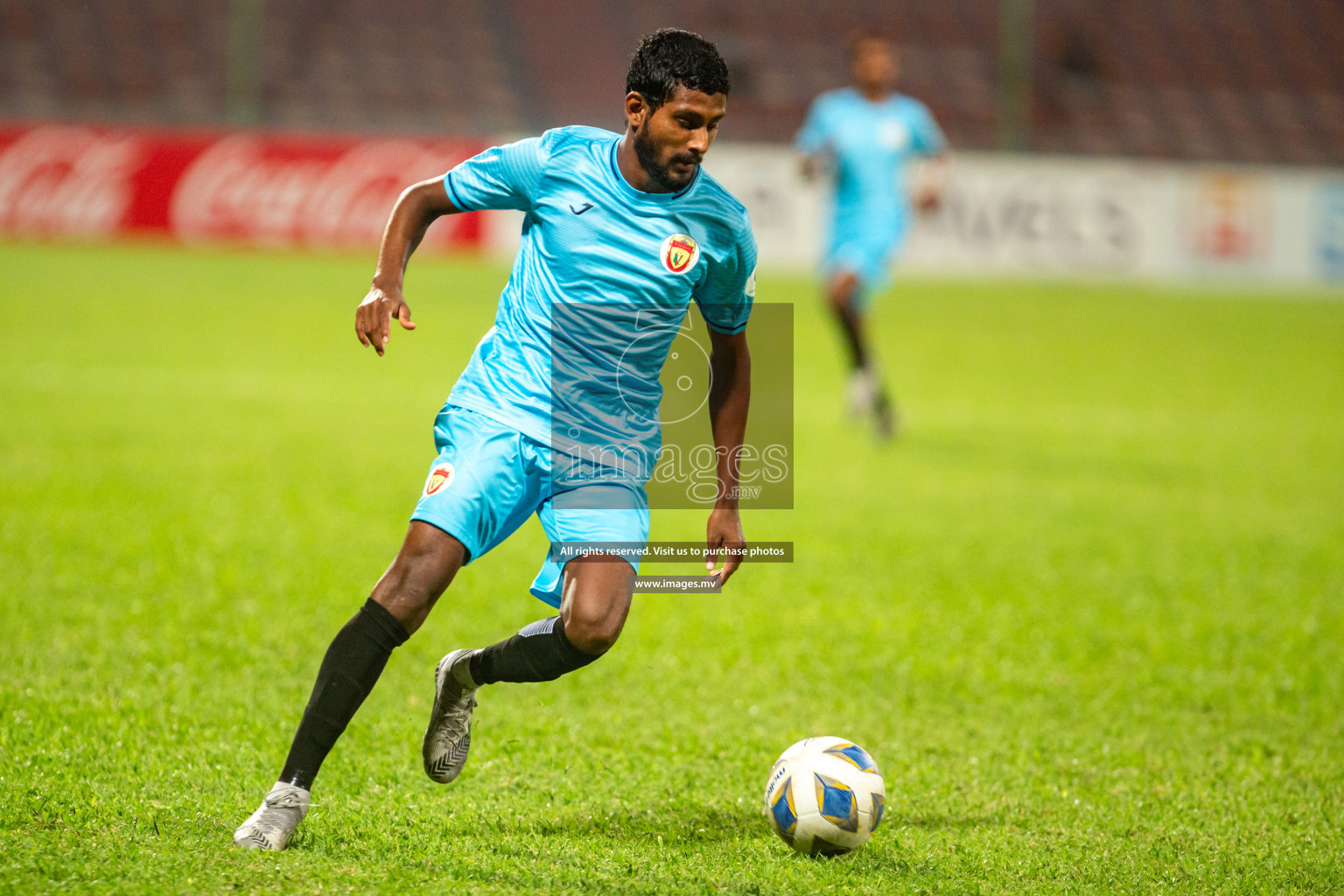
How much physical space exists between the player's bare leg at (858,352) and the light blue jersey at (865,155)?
1.25 ft

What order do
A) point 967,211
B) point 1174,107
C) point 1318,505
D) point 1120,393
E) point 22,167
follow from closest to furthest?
point 1318,505 < point 1120,393 < point 22,167 < point 967,211 < point 1174,107

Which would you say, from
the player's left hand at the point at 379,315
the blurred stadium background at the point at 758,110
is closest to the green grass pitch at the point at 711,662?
the player's left hand at the point at 379,315

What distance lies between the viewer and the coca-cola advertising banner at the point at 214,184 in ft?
62.3

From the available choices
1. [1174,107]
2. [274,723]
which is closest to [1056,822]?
[274,723]

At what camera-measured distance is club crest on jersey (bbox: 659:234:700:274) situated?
3596mm

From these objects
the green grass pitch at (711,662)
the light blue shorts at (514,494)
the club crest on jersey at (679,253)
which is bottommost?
the green grass pitch at (711,662)

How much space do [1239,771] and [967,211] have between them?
1784 cm

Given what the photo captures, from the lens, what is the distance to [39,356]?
11.5 metres

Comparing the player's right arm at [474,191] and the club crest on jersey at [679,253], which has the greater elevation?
the player's right arm at [474,191]

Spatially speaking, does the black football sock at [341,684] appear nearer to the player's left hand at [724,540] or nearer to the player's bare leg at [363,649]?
the player's bare leg at [363,649]

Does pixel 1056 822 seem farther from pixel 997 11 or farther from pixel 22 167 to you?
pixel 997 11

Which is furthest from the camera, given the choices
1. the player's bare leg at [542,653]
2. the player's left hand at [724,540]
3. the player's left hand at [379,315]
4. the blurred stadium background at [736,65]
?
the blurred stadium background at [736,65]

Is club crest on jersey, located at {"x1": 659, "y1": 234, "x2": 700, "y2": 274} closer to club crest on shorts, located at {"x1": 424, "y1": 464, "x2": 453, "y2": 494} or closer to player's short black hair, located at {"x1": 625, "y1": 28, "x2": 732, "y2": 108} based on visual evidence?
player's short black hair, located at {"x1": 625, "y1": 28, "x2": 732, "y2": 108}

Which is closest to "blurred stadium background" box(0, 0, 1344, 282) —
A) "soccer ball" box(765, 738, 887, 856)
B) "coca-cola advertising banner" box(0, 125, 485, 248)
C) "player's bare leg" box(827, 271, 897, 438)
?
"coca-cola advertising banner" box(0, 125, 485, 248)
